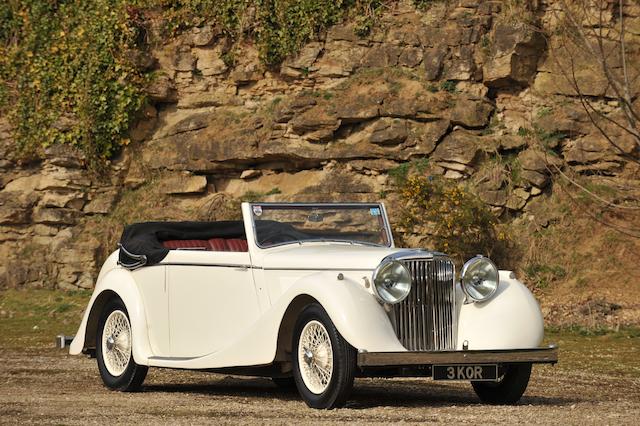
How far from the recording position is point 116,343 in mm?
10773

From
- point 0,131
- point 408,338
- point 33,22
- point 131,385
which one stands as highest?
point 33,22

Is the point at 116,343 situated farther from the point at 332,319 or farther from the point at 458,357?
the point at 458,357

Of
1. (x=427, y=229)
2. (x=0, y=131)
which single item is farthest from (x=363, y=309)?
(x=0, y=131)

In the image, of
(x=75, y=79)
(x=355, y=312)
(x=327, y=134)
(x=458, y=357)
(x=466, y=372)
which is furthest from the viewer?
(x=75, y=79)

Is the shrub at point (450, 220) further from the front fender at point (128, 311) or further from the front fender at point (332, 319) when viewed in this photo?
the front fender at point (332, 319)

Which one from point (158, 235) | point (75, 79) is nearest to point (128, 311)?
point (158, 235)

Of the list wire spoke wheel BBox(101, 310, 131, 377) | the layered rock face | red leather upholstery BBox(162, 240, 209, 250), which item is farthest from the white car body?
the layered rock face

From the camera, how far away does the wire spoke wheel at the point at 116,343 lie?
10.7 meters

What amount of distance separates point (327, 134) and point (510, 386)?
12.0 m

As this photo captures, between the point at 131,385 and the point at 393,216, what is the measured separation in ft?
33.2

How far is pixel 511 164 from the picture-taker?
20.2m

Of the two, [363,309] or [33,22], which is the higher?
[33,22]

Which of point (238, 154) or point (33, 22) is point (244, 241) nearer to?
point (238, 154)

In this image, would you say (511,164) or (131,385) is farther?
(511,164)
